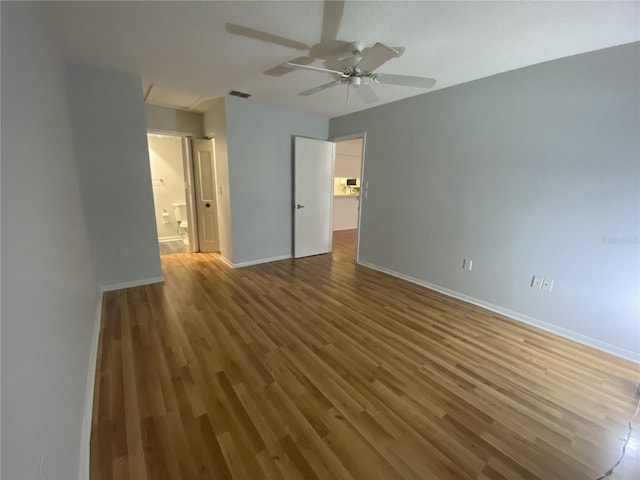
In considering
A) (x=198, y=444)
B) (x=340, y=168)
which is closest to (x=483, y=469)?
(x=198, y=444)

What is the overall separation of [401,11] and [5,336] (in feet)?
8.10

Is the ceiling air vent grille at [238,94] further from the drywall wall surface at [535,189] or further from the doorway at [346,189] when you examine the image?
Answer: the doorway at [346,189]

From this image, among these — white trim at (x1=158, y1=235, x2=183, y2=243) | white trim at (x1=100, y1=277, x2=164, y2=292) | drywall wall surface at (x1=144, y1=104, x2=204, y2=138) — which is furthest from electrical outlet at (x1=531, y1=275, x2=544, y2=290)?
white trim at (x1=158, y1=235, x2=183, y2=243)

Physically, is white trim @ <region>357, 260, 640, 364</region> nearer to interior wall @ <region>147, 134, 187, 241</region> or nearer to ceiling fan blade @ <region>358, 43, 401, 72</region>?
ceiling fan blade @ <region>358, 43, 401, 72</region>

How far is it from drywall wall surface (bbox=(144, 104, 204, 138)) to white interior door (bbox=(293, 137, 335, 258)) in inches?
68.0

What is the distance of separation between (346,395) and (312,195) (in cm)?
352

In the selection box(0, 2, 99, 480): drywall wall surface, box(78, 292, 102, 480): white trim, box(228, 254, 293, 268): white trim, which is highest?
box(0, 2, 99, 480): drywall wall surface

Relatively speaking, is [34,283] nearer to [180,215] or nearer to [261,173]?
[261,173]

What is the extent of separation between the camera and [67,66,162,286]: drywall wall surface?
282cm

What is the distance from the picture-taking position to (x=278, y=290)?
3355 millimetres

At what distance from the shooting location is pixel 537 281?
266cm

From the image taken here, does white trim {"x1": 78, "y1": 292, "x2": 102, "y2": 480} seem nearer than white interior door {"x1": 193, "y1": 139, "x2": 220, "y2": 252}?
Yes

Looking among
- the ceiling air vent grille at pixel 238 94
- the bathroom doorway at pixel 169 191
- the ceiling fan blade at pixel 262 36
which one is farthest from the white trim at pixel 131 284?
the ceiling fan blade at pixel 262 36

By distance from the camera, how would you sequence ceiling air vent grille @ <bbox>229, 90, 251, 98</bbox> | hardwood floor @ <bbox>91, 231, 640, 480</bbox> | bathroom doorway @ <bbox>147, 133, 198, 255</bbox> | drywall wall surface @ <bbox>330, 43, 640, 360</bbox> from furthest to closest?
bathroom doorway @ <bbox>147, 133, 198, 255</bbox> → ceiling air vent grille @ <bbox>229, 90, 251, 98</bbox> → drywall wall surface @ <bbox>330, 43, 640, 360</bbox> → hardwood floor @ <bbox>91, 231, 640, 480</bbox>
